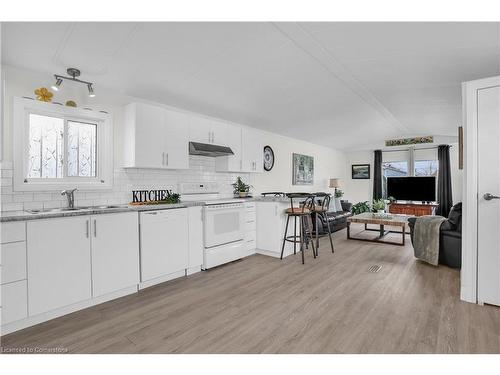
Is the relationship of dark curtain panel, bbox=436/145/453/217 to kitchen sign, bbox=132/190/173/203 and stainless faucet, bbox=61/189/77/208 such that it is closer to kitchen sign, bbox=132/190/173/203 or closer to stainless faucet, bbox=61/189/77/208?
kitchen sign, bbox=132/190/173/203

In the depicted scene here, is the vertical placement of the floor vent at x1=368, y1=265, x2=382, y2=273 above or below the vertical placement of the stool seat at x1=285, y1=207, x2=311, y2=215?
below

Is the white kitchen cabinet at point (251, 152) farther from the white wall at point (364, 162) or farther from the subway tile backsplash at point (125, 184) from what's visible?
the white wall at point (364, 162)

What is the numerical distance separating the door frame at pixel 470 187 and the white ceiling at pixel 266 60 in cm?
52

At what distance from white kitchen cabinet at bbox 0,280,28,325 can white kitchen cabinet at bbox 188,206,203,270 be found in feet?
5.50

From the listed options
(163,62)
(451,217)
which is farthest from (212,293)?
(451,217)

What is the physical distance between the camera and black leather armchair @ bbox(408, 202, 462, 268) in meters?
3.58

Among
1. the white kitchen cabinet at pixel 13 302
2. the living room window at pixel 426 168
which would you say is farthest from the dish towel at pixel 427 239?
the living room window at pixel 426 168

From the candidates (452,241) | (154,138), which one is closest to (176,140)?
(154,138)

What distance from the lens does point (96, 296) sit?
2.61 m

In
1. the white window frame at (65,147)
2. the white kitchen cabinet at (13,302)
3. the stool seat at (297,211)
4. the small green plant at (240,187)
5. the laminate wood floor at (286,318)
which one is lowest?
the laminate wood floor at (286,318)

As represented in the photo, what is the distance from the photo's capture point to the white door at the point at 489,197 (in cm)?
248

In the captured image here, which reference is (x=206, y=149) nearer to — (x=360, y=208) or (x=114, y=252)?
(x=114, y=252)

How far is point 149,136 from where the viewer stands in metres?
3.46

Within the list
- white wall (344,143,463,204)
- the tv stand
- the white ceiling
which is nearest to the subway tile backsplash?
the white ceiling
